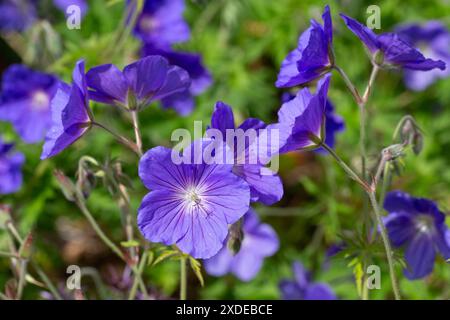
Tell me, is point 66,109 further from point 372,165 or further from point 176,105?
point 176,105

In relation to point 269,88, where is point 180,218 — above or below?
below

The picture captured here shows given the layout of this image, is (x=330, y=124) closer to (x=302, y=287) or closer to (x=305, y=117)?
(x=305, y=117)

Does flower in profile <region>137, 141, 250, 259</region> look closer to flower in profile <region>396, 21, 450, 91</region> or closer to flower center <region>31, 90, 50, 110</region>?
flower center <region>31, 90, 50, 110</region>

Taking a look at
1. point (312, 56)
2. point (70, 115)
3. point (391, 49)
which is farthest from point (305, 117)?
point (70, 115)

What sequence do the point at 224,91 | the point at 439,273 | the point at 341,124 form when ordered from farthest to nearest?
the point at 224,91
the point at 439,273
the point at 341,124

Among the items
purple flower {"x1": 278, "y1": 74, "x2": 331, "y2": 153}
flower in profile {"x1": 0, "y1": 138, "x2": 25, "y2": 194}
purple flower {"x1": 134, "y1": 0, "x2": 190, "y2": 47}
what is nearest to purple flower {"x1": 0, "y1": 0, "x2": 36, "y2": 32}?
purple flower {"x1": 134, "y1": 0, "x2": 190, "y2": 47}

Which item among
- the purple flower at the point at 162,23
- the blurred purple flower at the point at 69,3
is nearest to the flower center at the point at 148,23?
the purple flower at the point at 162,23

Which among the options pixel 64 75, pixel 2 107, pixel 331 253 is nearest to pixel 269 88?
pixel 64 75

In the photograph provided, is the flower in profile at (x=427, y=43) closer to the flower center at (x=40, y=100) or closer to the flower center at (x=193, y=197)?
the flower center at (x=40, y=100)

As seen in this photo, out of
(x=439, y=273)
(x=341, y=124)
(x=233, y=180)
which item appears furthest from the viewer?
(x=439, y=273)
